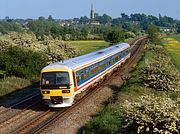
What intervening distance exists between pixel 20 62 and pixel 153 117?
930 inches

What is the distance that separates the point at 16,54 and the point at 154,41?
57246 millimetres

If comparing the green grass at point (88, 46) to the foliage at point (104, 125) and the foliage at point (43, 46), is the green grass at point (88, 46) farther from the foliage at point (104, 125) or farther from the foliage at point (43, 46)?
the foliage at point (104, 125)

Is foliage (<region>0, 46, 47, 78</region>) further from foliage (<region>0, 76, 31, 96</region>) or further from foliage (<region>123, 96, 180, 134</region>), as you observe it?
foliage (<region>123, 96, 180, 134</region>)

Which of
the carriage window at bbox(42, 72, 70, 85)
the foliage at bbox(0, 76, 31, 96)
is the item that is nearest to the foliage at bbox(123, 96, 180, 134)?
the carriage window at bbox(42, 72, 70, 85)

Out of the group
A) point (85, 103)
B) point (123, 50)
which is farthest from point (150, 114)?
point (123, 50)

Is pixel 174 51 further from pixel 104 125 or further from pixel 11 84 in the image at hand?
pixel 104 125

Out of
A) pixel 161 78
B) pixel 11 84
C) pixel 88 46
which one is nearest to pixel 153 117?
pixel 161 78

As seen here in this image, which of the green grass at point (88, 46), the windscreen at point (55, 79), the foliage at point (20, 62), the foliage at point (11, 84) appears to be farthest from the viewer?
the green grass at point (88, 46)

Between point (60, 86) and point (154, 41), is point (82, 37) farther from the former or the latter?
point (60, 86)

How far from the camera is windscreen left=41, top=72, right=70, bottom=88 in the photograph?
2047cm

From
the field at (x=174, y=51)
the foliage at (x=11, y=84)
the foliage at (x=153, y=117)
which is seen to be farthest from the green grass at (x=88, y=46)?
the foliage at (x=153, y=117)

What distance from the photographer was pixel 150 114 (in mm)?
12680

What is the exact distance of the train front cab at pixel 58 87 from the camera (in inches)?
800

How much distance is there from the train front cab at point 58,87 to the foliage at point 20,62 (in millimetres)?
13028
